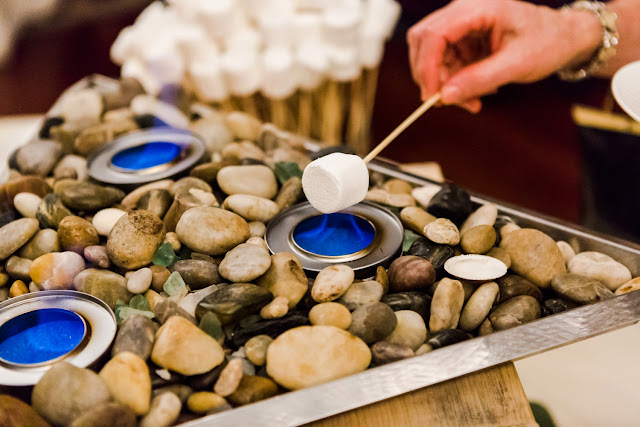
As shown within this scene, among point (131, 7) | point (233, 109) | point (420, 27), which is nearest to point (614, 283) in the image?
point (420, 27)

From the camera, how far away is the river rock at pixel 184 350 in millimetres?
562

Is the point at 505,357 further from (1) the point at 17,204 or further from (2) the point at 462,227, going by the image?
(1) the point at 17,204

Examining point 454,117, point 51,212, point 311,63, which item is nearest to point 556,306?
point 51,212

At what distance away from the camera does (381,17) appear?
4.76 feet

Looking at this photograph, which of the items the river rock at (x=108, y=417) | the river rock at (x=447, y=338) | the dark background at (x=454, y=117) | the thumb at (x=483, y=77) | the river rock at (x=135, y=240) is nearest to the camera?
the river rock at (x=108, y=417)

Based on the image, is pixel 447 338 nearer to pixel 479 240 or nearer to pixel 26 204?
pixel 479 240

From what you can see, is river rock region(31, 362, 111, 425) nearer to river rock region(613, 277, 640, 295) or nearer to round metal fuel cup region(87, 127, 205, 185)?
round metal fuel cup region(87, 127, 205, 185)

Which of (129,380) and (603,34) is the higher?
(603,34)

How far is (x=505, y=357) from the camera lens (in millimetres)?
562

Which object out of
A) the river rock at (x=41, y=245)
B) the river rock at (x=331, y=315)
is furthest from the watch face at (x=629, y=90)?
the river rock at (x=41, y=245)

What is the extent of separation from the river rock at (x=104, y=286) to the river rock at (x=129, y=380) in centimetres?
12

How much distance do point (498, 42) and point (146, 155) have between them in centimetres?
66

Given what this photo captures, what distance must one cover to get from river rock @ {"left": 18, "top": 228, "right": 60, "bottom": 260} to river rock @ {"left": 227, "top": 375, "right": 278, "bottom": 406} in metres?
0.35

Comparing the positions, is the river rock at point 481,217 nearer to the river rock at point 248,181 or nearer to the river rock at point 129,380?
the river rock at point 248,181
